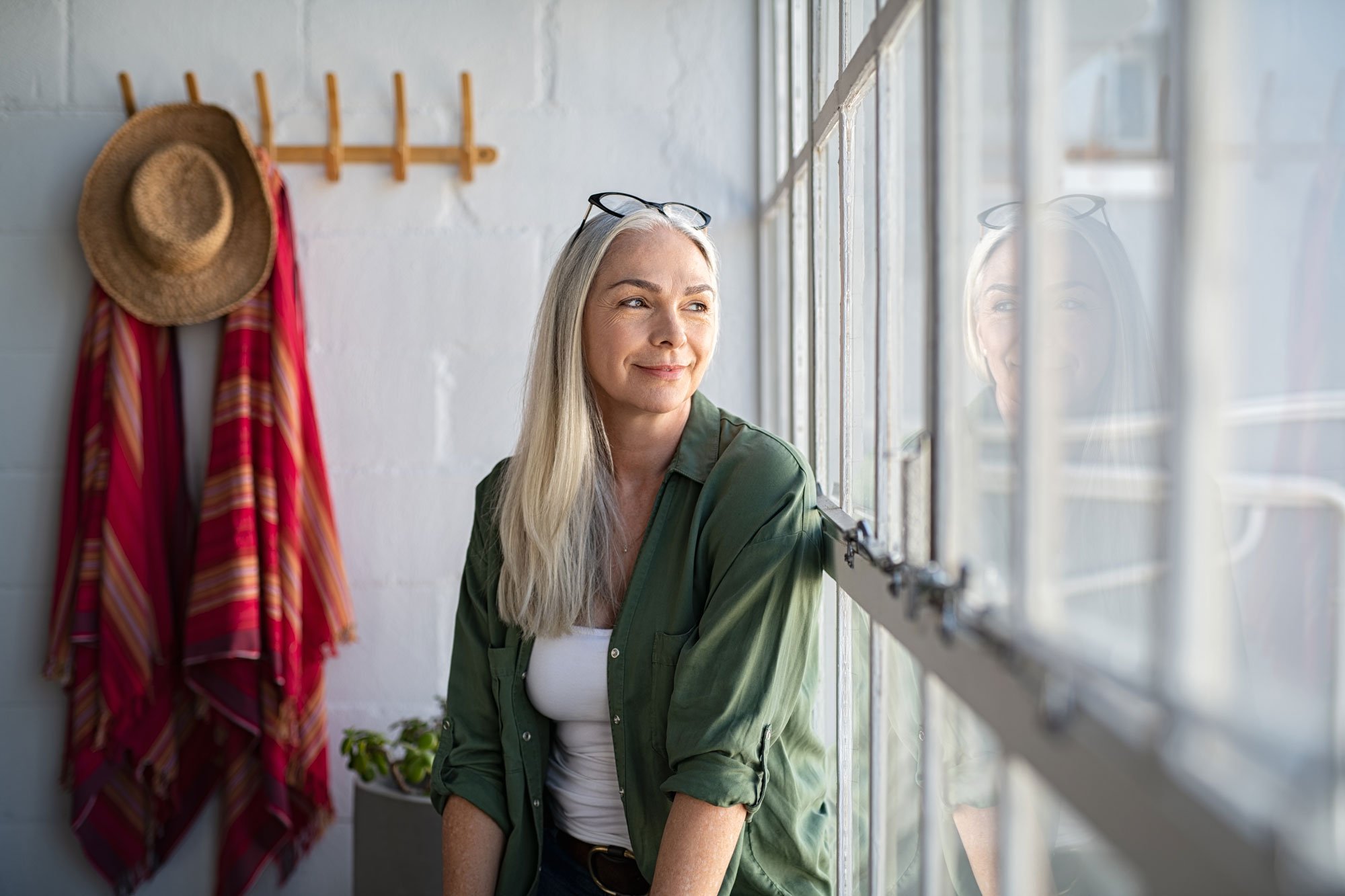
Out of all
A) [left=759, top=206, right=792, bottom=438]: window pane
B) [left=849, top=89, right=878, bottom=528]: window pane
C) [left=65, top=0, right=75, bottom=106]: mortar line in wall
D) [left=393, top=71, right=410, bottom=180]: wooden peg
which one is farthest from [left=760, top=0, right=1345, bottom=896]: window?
[left=65, top=0, right=75, bottom=106]: mortar line in wall

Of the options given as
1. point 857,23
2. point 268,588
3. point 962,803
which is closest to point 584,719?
point 962,803

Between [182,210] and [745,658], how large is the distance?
148 cm

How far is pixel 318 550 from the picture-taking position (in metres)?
2.12

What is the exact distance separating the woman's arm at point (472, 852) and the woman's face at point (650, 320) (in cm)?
54

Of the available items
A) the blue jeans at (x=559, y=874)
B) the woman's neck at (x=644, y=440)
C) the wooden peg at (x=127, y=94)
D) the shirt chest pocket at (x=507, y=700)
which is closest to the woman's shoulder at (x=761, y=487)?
the woman's neck at (x=644, y=440)

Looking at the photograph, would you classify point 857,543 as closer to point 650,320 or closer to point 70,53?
point 650,320

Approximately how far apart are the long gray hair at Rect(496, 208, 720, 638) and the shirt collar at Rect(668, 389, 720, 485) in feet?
0.40

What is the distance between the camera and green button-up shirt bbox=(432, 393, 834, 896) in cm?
115

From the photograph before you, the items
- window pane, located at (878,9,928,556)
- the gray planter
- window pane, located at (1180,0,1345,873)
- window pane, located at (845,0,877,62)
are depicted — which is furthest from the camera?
the gray planter

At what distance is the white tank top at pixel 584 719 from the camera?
50.8 inches

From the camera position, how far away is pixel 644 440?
137 centimetres

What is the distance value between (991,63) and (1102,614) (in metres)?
0.37

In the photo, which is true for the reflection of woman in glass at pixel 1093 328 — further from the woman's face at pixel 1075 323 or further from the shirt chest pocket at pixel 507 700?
the shirt chest pocket at pixel 507 700

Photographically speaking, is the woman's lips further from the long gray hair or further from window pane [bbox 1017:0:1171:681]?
window pane [bbox 1017:0:1171:681]
